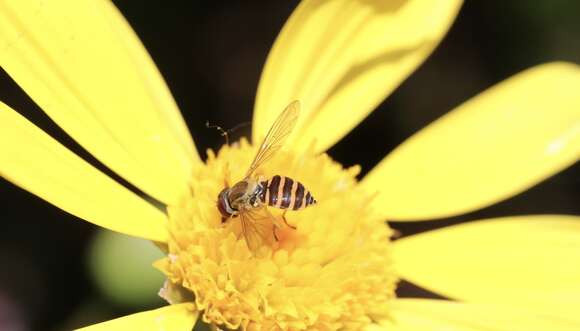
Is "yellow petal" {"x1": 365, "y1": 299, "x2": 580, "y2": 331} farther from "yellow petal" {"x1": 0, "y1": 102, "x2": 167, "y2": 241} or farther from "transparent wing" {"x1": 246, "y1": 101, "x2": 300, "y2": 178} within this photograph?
"yellow petal" {"x1": 0, "y1": 102, "x2": 167, "y2": 241}

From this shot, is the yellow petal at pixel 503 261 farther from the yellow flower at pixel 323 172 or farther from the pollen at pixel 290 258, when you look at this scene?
the pollen at pixel 290 258

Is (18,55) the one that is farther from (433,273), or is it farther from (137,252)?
(433,273)

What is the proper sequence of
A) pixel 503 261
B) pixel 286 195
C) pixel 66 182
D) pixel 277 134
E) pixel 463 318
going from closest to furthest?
1. pixel 66 182
2. pixel 286 195
3. pixel 277 134
4. pixel 463 318
5. pixel 503 261

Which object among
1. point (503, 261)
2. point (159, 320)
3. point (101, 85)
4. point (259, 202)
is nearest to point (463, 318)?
point (503, 261)

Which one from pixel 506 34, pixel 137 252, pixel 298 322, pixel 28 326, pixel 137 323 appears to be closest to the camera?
pixel 137 323

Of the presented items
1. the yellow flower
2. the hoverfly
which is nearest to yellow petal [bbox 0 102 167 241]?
the yellow flower

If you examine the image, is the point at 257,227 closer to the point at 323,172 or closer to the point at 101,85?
the point at 323,172

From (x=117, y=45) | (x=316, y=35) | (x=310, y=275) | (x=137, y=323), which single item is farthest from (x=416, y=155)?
(x=137, y=323)
